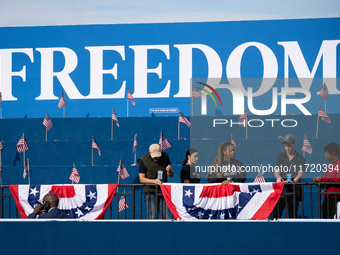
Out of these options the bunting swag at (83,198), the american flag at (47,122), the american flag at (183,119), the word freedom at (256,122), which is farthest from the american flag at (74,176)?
the bunting swag at (83,198)

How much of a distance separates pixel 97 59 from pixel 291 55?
20.2 ft

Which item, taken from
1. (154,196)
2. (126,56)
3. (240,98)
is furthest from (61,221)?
(126,56)

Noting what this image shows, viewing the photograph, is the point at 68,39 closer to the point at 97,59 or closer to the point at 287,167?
the point at 97,59

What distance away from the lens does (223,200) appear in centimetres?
627

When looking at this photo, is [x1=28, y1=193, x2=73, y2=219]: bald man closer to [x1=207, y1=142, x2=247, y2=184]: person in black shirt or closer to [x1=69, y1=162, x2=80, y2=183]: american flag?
[x1=207, y1=142, x2=247, y2=184]: person in black shirt

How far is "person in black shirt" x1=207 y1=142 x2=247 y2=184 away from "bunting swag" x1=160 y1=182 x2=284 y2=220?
0.35 metres

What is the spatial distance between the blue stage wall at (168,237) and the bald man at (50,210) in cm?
27

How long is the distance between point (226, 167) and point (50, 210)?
8.33 ft

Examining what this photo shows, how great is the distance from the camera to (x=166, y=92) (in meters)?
14.6

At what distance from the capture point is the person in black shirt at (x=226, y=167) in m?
6.59

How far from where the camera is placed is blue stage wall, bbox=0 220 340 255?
497 centimetres

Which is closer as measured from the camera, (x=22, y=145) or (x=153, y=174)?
(x=153, y=174)

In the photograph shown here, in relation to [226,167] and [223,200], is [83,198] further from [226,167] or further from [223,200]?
[226,167]

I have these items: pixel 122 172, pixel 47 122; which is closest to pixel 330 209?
pixel 122 172
